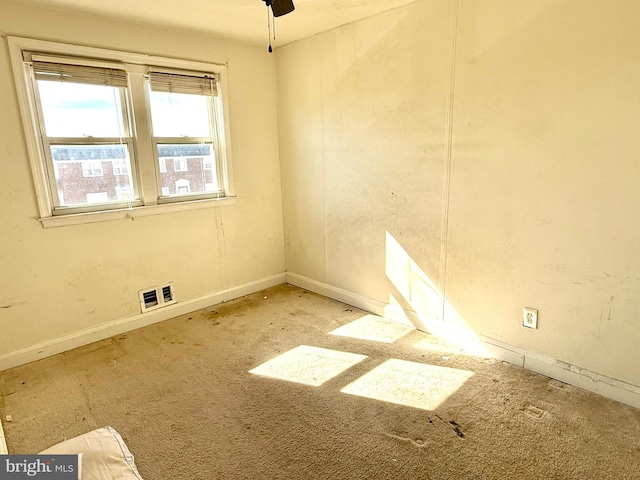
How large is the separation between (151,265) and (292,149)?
1797mm

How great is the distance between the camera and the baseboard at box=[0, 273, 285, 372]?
9.05ft

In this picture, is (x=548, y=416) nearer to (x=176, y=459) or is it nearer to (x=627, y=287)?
(x=627, y=287)

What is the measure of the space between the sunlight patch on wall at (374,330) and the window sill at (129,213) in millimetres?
1674

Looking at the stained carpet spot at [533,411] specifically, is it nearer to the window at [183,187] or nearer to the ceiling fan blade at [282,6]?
the ceiling fan blade at [282,6]

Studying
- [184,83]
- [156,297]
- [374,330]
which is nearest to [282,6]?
[184,83]

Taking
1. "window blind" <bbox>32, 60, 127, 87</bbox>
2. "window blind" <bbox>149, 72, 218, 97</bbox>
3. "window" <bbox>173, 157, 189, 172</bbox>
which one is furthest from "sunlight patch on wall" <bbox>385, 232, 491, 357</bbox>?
"window blind" <bbox>32, 60, 127, 87</bbox>

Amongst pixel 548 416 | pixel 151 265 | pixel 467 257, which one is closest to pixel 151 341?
pixel 151 265

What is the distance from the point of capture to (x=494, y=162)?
2.49m

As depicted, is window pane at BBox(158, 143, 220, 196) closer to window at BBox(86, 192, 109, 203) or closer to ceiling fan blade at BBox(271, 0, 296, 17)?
window at BBox(86, 192, 109, 203)

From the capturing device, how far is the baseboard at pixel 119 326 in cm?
276

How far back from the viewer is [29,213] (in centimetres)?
268

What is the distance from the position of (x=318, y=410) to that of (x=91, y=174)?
246cm

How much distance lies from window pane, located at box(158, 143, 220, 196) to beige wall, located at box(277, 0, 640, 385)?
1.05 metres

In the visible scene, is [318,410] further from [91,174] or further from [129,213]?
[91,174]
